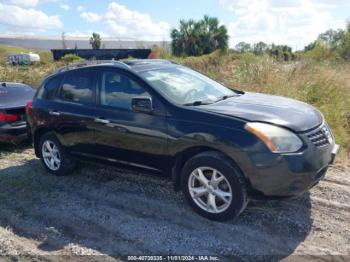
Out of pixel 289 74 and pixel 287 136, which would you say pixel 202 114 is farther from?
pixel 289 74

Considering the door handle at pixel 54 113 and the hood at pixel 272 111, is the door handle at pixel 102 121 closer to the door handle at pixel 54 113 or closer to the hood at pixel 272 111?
the door handle at pixel 54 113

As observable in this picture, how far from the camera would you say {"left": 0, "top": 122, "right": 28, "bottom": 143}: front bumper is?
716cm

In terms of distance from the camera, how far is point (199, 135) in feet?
13.0

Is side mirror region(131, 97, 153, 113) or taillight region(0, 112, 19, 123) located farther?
taillight region(0, 112, 19, 123)

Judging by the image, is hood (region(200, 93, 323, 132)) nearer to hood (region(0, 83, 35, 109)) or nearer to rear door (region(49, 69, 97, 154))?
rear door (region(49, 69, 97, 154))

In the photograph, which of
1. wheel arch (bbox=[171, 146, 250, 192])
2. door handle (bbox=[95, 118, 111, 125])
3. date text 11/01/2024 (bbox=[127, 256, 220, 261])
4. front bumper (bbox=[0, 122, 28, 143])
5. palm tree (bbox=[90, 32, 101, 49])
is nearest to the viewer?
date text 11/01/2024 (bbox=[127, 256, 220, 261])

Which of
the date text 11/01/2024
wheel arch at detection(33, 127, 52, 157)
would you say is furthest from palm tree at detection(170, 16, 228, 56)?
the date text 11/01/2024

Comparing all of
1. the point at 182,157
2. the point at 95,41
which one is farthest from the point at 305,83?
the point at 95,41

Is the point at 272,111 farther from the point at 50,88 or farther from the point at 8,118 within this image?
the point at 8,118

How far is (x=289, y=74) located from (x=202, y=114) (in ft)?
23.2

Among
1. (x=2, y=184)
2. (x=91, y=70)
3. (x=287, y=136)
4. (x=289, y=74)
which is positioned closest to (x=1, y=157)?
(x=2, y=184)

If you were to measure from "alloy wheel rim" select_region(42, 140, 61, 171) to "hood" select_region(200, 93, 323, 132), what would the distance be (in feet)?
9.29

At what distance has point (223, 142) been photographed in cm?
380

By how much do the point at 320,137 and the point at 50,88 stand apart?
4.05m
